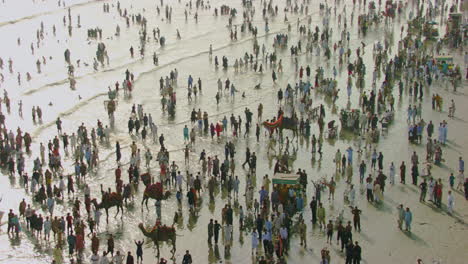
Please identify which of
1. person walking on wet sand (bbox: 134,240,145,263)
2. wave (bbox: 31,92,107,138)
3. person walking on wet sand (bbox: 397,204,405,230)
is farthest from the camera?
wave (bbox: 31,92,107,138)

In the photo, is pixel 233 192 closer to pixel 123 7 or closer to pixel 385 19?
pixel 385 19

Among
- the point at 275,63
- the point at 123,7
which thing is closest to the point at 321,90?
the point at 275,63

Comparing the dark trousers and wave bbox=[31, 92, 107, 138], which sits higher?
the dark trousers

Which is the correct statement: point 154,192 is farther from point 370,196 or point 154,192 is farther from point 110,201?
point 370,196

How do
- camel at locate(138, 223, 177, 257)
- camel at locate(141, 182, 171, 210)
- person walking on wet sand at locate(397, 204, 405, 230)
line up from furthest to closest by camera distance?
camel at locate(141, 182, 171, 210), person walking on wet sand at locate(397, 204, 405, 230), camel at locate(138, 223, 177, 257)

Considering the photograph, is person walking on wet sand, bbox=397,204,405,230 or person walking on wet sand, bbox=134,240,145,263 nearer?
person walking on wet sand, bbox=134,240,145,263

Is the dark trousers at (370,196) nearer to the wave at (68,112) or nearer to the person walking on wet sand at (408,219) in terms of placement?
the person walking on wet sand at (408,219)

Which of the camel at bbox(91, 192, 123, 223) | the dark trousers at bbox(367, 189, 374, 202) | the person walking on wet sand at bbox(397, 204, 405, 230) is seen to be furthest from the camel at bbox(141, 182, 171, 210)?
the person walking on wet sand at bbox(397, 204, 405, 230)

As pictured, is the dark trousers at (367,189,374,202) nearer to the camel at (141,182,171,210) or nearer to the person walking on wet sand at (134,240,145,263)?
the camel at (141,182,171,210)

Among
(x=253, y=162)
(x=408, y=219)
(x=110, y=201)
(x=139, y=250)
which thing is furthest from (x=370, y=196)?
(x=110, y=201)

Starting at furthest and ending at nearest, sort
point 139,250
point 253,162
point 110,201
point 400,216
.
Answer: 1. point 253,162
2. point 110,201
3. point 400,216
4. point 139,250

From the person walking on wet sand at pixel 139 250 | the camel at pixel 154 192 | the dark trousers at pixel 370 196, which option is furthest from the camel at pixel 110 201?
the dark trousers at pixel 370 196

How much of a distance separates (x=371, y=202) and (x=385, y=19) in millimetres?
39323

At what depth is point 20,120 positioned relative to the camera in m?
43.2
